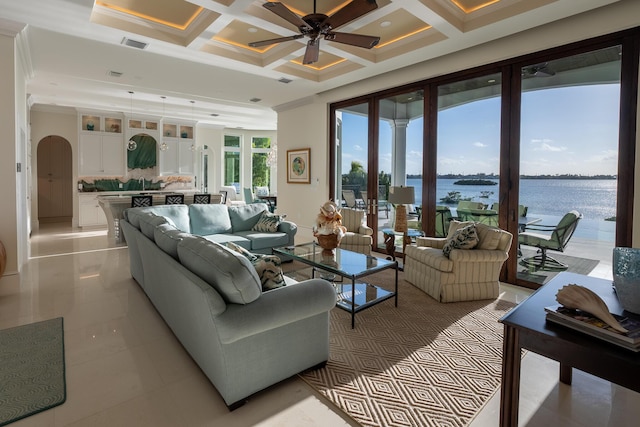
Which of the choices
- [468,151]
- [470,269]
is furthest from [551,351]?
[468,151]

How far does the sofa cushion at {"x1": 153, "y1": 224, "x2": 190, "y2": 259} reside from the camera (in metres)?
2.70

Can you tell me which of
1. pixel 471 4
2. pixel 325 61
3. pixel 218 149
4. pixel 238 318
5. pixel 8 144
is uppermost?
pixel 325 61

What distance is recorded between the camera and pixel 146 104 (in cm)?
882

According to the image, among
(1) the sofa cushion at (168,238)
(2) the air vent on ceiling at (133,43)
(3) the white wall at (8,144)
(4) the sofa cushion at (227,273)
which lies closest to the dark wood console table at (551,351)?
(4) the sofa cushion at (227,273)

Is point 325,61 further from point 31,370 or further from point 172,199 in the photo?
point 31,370

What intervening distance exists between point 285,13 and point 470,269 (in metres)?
3.17

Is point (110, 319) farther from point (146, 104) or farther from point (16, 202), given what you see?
point (146, 104)

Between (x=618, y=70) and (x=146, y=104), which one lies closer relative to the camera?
(x=618, y=70)

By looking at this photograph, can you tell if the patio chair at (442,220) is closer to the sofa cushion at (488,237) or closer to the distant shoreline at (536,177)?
the distant shoreline at (536,177)

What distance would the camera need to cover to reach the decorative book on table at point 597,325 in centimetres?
135

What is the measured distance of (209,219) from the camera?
5301mm

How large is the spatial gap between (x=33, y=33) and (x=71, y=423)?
4.73m

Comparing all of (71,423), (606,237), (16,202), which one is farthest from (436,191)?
(16,202)

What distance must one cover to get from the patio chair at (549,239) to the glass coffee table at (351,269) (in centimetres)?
211
